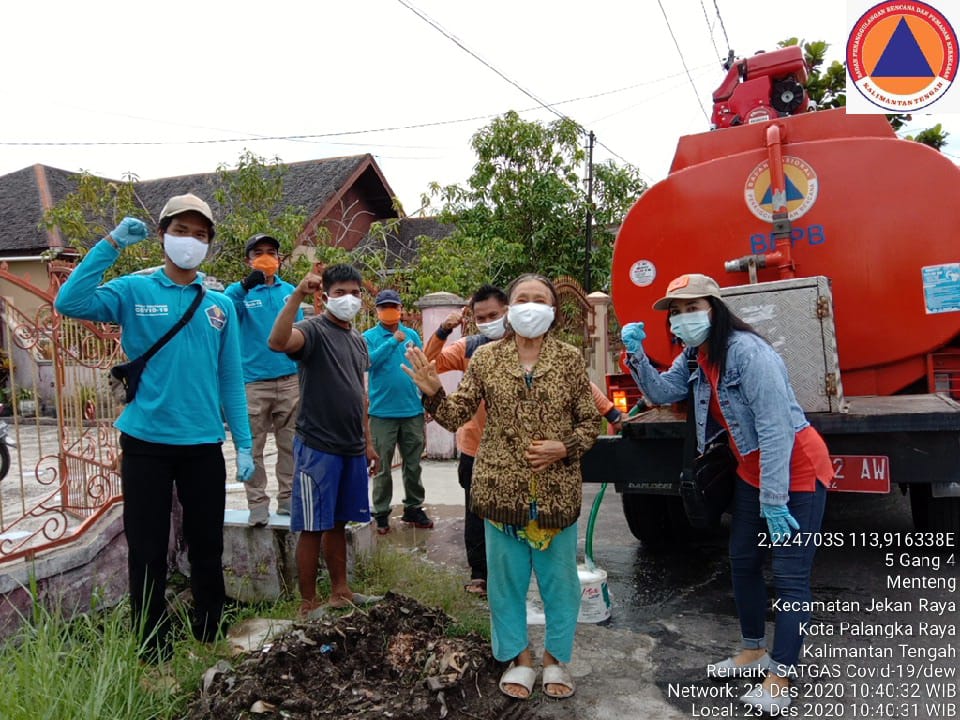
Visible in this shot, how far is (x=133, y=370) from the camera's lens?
2953 millimetres

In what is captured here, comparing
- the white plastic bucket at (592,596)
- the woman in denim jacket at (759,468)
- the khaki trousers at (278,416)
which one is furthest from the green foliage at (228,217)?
the woman in denim jacket at (759,468)

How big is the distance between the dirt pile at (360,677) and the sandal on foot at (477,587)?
28.6 inches

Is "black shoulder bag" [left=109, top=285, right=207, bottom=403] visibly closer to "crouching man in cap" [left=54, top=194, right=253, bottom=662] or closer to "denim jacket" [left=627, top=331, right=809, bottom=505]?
"crouching man in cap" [left=54, top=194, right=253, bottom=662]

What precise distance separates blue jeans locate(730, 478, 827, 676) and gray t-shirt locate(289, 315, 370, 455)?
70.3 inches

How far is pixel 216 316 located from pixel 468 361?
1281 millimetres

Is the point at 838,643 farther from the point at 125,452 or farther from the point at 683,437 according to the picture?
the point at 125,452

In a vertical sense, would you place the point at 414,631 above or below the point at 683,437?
below

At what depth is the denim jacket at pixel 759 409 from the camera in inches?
105

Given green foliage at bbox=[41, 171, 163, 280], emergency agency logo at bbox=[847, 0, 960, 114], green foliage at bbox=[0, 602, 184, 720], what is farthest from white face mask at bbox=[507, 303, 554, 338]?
green foliage at bbox=[41, 171, 163, 280]

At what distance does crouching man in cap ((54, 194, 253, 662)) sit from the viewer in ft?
9.58

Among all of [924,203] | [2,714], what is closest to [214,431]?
[2,714]

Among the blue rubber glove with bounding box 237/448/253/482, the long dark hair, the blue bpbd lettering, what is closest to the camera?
the long dark hair

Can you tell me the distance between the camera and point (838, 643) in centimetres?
338

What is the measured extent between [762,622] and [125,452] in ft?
8.84
